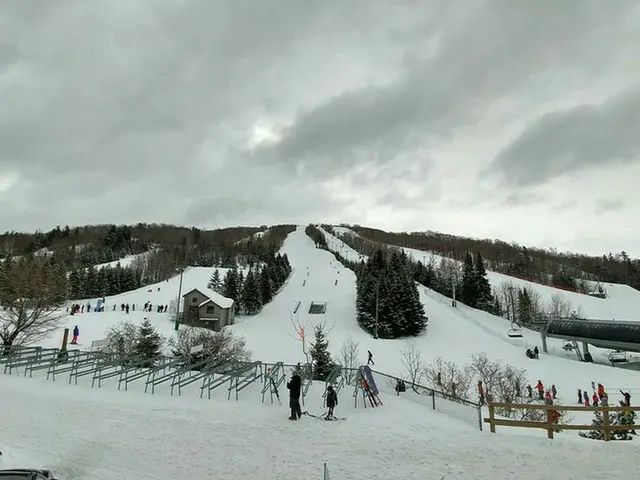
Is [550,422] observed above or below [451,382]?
above

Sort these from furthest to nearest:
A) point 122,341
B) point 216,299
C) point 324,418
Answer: point 216,299 < point 122,341 < point 324,418

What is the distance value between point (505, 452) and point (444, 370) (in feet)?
87.5

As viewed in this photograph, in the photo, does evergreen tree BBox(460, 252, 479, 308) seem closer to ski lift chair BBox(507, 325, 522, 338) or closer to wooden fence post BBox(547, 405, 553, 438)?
ski lift chair BBox(507, 325, 522, 338)

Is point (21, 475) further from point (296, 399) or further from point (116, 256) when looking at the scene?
point (116, 256)

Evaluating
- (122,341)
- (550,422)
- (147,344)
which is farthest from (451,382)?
(122,341)

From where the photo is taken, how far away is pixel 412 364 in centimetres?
3766

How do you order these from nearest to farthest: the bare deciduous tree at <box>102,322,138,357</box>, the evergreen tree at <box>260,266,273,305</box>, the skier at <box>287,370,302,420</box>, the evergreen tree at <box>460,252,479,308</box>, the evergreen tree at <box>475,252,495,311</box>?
the skier at <box>287,370,302,420</box> → the bare deciduous tree at <box>102,322,138,357</box> → the evergreen tree at <box>260,266,273,305</box> → the evergreen tree at <box>475,252,495,311</box> → the evergreen tree at <box>460,252,479,308</box>

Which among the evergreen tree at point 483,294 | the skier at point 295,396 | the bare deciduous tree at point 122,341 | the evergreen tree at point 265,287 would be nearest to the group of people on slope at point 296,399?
the skier at point 295,396

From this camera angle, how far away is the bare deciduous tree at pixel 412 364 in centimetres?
3322

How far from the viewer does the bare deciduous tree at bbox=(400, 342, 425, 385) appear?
3322 cm

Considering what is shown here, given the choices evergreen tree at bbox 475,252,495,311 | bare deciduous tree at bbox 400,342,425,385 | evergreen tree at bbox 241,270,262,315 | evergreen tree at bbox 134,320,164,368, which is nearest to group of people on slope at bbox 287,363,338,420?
evergreen tree at bbox 134,320,164,368

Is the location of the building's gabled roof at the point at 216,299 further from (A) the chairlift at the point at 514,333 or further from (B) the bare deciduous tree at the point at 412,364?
(A) the chairlift at the point at 514,333

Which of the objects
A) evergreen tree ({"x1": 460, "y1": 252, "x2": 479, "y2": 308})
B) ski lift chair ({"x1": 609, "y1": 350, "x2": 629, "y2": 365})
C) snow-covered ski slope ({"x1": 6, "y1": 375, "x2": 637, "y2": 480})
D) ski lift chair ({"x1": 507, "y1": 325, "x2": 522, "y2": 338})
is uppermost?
evergreen tree ({"x1": 460, "y1": 252, "x2": 479, "y2": 308})

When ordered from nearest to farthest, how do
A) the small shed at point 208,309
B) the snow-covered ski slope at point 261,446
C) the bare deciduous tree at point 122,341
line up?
the snow-covered ski slope at point 261,446 → the bare deciduous tree at point 122,341 → the small shed at point 208,309
